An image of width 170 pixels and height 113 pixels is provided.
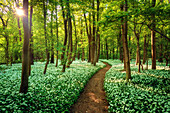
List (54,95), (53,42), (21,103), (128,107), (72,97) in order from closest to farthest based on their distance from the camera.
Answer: (21,103) → (128,107) → (54,95) → (72,97) → (53,42)

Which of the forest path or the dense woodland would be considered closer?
the forest path

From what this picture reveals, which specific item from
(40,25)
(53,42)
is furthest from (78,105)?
(40,25)

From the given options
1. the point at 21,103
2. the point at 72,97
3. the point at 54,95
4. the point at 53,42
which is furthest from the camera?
the point at 53,42

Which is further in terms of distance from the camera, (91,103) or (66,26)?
(66,26)

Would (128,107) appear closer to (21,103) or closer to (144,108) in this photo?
(144,108)

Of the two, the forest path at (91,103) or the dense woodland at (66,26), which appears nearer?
the forest path at (91,103)

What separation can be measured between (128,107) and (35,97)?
17.0 feet

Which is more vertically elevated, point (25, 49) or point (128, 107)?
point (25, 49)

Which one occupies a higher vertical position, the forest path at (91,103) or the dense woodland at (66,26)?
the dense woodland at (66,26)

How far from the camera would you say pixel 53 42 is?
30.7 ft

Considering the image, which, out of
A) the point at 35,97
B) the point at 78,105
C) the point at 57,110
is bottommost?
the point at 78,105

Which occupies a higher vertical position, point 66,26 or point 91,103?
point 66,26

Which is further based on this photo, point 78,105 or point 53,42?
point 53,42

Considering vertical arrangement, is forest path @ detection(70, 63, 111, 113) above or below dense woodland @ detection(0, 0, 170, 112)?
below
